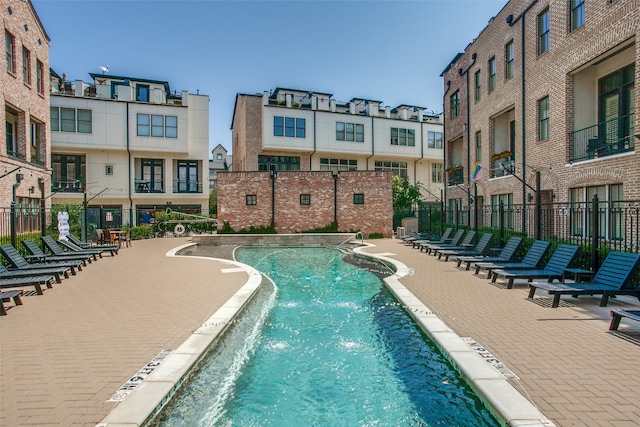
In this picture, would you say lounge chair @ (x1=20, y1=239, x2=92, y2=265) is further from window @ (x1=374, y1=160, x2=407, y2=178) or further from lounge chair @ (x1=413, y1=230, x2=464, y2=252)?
window @ (x1=374, y1=160, x2=407, y2=178)

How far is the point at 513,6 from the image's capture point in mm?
18812

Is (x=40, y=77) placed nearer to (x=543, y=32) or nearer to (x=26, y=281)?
(x=26, y=281)

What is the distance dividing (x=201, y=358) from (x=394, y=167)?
124 ft

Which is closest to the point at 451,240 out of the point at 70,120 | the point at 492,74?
the point at 492,74

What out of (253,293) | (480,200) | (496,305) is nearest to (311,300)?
(253,293)

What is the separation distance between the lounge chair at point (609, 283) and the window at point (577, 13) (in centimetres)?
1042

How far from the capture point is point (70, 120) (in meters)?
31.4

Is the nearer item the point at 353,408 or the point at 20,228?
the point at 353,408

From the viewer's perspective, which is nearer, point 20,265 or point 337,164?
point 20,265

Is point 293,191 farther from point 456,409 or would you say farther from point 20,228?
point 456,409

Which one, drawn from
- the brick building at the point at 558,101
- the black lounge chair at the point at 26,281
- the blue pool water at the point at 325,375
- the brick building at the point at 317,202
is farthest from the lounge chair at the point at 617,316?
the brick building at the point at 317,202

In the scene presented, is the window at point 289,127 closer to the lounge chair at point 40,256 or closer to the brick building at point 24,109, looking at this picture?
the brick building at point 24,109

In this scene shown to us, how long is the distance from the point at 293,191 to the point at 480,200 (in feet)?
37.8

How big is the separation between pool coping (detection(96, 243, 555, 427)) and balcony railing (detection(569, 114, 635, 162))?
10744mm
